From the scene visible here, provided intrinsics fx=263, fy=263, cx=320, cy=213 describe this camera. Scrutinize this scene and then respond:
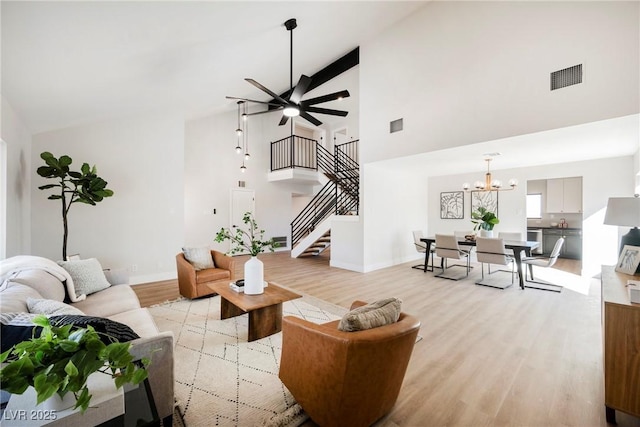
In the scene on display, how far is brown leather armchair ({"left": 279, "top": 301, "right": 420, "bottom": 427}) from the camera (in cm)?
138

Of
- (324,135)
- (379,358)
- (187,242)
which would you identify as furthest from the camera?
(324,135)

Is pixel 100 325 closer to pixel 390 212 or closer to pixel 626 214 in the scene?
pixel 626 214

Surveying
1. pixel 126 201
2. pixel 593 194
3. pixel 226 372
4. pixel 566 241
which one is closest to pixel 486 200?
pixel 593 194

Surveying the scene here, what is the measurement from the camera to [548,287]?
4512 mm

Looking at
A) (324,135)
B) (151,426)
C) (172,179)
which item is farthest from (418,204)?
(151,426)

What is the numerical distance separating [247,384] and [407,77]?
5.35 metres

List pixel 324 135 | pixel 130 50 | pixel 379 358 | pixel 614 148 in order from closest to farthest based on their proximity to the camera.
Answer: pixel 379 358
pixel 130 50
pixel 614 148
pixel 324 135

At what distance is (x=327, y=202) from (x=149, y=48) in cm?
609

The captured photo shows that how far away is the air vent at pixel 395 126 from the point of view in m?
5.11

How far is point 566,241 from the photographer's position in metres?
7.22

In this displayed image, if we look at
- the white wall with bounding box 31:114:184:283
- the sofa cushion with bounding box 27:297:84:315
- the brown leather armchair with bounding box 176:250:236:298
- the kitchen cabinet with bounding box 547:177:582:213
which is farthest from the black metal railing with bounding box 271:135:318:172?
the kitchen cabinet with bounding box 547:177:582:213

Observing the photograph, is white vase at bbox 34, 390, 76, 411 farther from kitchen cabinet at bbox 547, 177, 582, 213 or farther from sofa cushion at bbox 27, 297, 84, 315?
kitchen cabinet at bbox 547, 177, 582, 213

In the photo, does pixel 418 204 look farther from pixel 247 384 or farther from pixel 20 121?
pixel 20 121

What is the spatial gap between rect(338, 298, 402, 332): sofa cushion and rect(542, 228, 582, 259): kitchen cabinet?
8.32 metres
